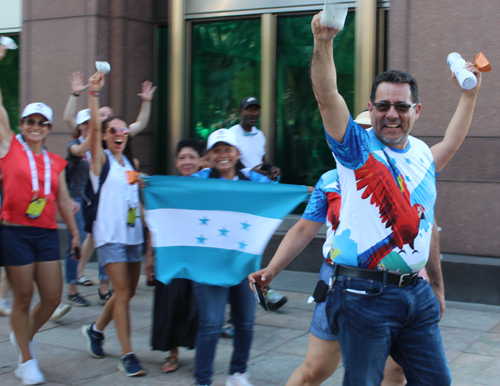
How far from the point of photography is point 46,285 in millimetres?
4473

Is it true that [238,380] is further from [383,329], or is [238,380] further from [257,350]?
[383,329]

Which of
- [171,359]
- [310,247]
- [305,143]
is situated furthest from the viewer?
[305,143]

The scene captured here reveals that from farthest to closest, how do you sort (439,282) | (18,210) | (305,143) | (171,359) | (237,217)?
(305,143), (171,359), (18,210), (237,217), (439,282)

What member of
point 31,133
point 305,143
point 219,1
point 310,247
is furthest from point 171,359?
point 219,1

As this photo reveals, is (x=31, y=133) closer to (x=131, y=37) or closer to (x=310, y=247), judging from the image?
(x=310, y=247)

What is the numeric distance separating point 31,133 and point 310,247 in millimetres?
4198

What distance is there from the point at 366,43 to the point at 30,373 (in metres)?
5.61

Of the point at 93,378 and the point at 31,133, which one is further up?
the point at 31,133

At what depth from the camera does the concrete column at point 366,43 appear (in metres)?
7.95

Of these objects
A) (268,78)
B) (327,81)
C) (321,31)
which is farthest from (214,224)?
(268,78)

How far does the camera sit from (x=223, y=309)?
412 cm

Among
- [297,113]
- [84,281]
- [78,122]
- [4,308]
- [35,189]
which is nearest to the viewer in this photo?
[35,189]

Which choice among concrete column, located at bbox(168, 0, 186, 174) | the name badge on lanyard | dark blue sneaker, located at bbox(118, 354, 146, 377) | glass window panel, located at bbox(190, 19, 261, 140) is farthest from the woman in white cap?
concrete column, located at bbox(168, 0, 186, 174)

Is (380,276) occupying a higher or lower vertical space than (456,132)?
lower
